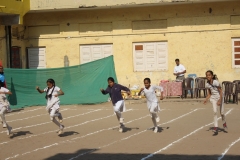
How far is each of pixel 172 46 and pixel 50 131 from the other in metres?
12.6

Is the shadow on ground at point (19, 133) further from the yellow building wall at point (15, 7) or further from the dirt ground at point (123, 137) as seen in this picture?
the yellow building wall at point (15, 7)

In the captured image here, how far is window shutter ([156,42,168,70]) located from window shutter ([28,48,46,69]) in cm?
618

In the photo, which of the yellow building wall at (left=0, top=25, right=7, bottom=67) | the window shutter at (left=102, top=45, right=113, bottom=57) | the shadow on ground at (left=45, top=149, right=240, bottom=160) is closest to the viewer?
the shadow on ground at (left=45, top=149, right=240, bottom=160)

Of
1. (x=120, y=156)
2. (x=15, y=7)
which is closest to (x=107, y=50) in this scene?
(x=15, y=7)

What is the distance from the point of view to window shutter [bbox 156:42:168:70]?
87.9 ft

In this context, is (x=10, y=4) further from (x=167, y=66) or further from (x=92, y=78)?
(x=167, y=66)

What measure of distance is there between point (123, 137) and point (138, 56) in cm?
1372

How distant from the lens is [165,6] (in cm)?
2631

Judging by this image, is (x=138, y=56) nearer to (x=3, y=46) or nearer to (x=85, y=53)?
(x=85, y=53)

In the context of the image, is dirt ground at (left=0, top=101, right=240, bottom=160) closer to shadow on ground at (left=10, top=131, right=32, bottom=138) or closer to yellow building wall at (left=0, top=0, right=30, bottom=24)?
shadow on ground at (left=10, top=131, right=32, bottom=138)

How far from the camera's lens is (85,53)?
2777 centimetres

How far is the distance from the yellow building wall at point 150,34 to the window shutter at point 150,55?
280mm

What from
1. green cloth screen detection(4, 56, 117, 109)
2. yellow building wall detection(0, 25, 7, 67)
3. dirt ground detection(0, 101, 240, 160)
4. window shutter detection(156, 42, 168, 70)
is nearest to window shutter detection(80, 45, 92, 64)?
window shutter detection(156, 42, 168, 70)

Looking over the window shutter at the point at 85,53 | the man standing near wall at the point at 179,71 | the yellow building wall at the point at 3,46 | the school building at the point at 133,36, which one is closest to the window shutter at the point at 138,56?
the school building at the point at 133,36
